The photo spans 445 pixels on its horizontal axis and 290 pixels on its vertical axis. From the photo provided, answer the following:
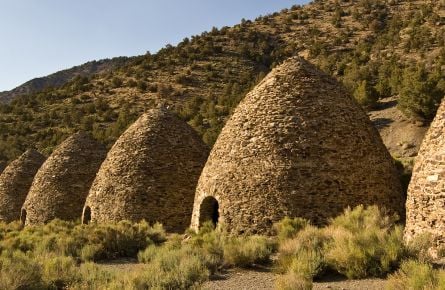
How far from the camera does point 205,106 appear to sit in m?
38.9

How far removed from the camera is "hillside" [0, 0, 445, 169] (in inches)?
1362

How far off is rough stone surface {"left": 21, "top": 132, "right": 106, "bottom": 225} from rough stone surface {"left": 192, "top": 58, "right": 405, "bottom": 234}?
8.55 metres

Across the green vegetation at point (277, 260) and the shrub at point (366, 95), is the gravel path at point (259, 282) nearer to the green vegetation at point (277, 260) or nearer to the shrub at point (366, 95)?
the green vegetation at point (277, 260)

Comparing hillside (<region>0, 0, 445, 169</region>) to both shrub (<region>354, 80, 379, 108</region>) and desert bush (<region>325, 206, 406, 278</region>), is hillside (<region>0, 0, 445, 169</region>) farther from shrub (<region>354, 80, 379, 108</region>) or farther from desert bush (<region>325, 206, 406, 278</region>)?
desert bush (<region>325, 206, 406, 278</region>)

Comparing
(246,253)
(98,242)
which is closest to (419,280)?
(246,253)

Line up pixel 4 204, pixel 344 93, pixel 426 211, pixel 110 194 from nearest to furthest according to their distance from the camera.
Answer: pixel 426 211
pixel 344 93
pixel 110 194
pixel 4 204

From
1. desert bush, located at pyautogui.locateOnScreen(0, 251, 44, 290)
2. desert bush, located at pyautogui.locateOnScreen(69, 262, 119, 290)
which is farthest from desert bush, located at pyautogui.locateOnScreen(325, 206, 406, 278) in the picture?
desert bush, located at pyautogui.locateOnScreen(0, 251, 44, 290)

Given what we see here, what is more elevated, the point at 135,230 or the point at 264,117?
the point at 264,117

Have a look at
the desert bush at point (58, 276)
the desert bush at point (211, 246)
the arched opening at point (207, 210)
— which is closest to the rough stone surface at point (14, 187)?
the arched opening at point (207, 210)

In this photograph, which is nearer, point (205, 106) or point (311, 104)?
point (311, 104)

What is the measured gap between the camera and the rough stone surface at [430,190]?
816 centimetres

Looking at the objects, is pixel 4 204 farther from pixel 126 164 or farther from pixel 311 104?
pixel 311 104

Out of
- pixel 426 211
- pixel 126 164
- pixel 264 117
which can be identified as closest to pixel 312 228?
pixel 426 211

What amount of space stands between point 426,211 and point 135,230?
7726mm
